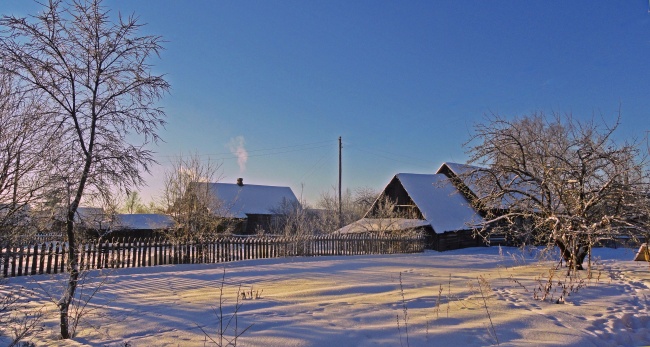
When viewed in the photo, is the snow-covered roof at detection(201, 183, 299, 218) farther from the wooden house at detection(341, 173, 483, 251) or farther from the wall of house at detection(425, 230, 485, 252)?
the wall of house at detection(425, 230, 485, 252)

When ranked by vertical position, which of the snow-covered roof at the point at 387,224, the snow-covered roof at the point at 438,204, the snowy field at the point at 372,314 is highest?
the snow-covered roof at the point at 438,204

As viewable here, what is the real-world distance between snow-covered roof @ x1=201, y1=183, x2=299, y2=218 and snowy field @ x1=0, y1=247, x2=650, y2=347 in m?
31.5

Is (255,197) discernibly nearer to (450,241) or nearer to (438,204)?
(438,204)

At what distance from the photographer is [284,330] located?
6102mm

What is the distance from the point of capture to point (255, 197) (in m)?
46.1


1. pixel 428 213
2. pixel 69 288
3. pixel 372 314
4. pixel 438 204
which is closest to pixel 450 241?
pixel 428 213

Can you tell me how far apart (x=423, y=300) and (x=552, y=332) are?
247cm

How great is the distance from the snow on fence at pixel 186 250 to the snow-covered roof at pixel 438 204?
2.97 metres

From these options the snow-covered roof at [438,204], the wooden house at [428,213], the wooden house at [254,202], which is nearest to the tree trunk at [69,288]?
the wooden house at [428,213]

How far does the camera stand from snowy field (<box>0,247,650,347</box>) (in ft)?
19.3

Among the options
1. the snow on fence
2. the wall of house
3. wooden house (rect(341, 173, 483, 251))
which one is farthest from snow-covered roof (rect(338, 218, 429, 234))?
the snow on fence

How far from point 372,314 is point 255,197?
3994 cm

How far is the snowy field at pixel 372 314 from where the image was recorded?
588 cm

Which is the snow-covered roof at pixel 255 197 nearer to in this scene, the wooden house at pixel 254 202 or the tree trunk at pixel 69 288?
the wooden house at pixel 254 202
